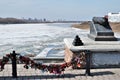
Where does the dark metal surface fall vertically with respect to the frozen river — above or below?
above

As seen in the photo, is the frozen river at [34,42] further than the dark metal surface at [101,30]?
Yes

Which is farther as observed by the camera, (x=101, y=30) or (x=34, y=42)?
(x=34, y=42)

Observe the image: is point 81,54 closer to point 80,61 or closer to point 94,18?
point 80,61

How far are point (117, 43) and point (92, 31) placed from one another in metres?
1.79

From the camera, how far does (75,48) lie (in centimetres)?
1223

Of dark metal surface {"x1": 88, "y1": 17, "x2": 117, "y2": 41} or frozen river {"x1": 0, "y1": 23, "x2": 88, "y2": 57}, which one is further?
frozen river {"x1": 0, "y1": 23, "x2": 88, "y2": 57}

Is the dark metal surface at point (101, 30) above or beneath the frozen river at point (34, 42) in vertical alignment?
above

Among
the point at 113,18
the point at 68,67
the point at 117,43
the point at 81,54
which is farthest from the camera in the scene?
the point at 113,18

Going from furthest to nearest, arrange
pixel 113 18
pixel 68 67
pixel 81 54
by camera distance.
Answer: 1. pixel 113 18
2. pixel 68 67
3. pixel 81 54

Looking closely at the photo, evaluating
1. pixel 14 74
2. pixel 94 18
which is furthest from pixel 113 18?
pixel 14 74

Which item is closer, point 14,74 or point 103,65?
point 14,74

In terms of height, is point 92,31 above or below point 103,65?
above

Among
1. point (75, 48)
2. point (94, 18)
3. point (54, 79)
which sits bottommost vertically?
point (54, 79)

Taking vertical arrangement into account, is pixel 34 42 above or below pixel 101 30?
below
